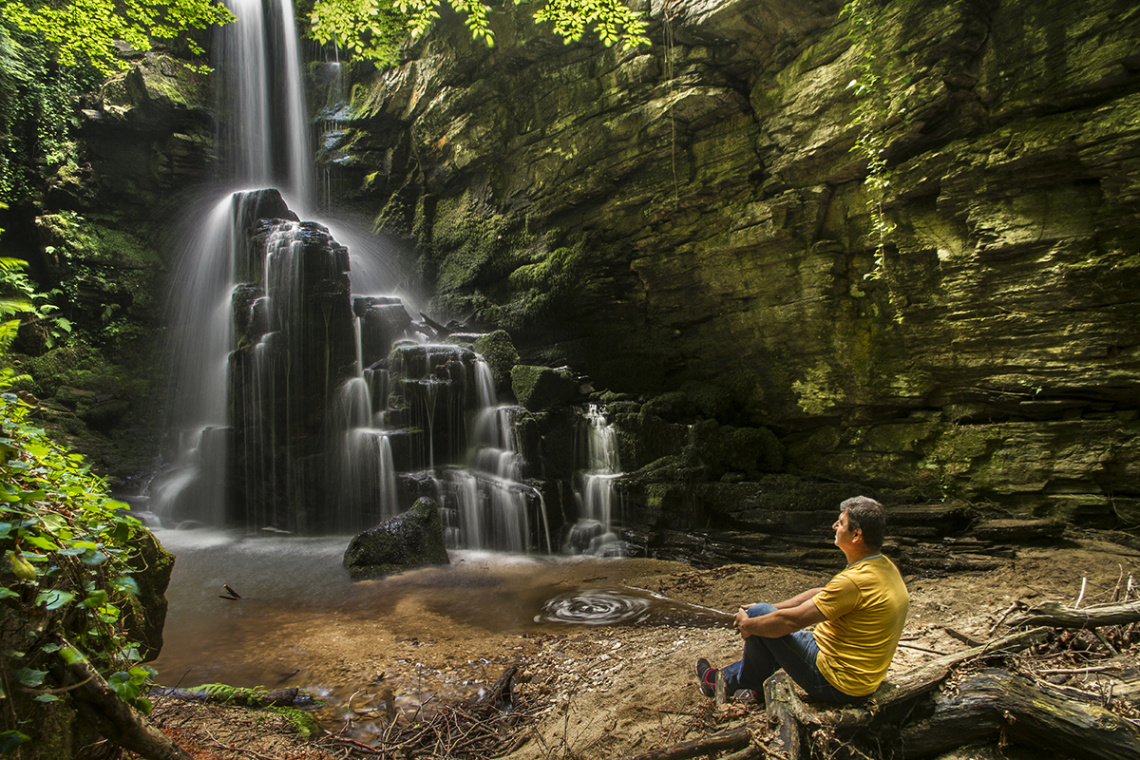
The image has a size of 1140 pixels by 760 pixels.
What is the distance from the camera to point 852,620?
2.70m

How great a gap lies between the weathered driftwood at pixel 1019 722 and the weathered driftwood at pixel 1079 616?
2.64 ft

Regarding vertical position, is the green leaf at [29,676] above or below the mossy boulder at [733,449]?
above

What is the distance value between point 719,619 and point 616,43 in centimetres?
1083

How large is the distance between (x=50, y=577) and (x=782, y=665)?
3.34 metres

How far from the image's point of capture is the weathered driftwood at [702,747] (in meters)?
2.64

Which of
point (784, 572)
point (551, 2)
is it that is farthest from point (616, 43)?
point (784, 572)

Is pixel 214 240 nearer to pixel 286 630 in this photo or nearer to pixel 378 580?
pixel 378 580

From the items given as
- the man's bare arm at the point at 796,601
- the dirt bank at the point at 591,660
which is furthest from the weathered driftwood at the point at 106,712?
the man's bare arm at the point at 796,601

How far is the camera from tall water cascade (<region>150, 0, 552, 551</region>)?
10.4 m

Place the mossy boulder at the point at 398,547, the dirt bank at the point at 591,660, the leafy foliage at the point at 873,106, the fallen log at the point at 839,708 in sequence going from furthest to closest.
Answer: the mossy boulder at the point at 398,547, the leafy foliage at the point at 873,106, the dirt bank at the point at 591,660, the fallen log at the point at 839,708

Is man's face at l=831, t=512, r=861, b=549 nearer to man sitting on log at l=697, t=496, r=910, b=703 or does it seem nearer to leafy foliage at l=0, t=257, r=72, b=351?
man sitting on log at l=697, t=496, r=910, b=703

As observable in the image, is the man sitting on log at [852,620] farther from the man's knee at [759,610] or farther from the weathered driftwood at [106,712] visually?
the weathered driftwood at [106,712]

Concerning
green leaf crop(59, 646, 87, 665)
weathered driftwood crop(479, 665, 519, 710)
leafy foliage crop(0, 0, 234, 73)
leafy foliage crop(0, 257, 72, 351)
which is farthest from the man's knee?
leafy foliage crop(0, 0, 234, 73)

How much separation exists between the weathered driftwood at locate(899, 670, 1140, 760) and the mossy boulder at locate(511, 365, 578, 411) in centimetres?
861
